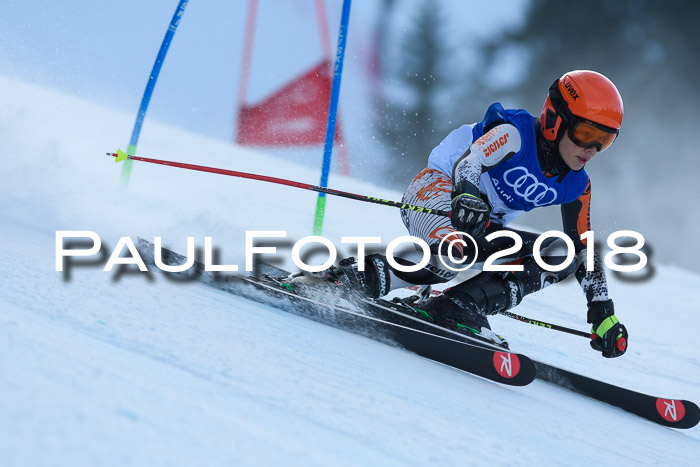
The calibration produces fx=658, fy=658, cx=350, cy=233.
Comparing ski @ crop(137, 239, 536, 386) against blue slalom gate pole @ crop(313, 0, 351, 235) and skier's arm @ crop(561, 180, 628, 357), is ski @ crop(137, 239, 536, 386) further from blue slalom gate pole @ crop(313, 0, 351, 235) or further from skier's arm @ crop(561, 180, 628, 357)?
blue slalom gate pole @ crop(313, 0, 351, 235)

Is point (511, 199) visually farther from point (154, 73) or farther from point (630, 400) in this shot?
point (154, 73)

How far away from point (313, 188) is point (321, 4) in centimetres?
442

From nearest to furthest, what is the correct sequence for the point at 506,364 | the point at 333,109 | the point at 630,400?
the point at 506,364 → the point at 630,400 → the point at 333,109

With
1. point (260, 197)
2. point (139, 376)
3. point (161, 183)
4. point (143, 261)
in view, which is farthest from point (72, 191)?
point (139, 376)

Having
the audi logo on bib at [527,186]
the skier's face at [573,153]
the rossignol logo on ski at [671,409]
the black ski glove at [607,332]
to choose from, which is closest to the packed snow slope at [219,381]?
the rossignol logo on ski at [671,409]

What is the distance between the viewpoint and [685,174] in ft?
73.6

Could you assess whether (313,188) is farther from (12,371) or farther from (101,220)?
(12,371)

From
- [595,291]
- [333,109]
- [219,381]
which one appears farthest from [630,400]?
[333,109]

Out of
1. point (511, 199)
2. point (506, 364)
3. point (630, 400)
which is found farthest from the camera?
point (511, 199)

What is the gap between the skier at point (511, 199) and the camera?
232cm

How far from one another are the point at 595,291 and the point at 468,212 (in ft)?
2.34

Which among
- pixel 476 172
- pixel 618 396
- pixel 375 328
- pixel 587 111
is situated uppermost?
pixel 587 111

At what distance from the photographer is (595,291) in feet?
8.41

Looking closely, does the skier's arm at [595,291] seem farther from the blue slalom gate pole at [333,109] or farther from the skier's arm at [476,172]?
the blue slalom gate pole at [333,109]
